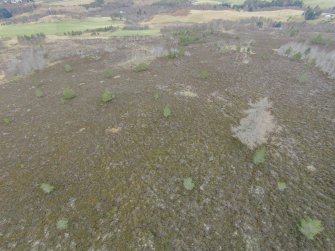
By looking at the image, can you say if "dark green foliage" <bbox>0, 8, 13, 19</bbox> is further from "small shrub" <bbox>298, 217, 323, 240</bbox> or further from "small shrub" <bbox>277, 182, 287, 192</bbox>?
"small shrub" <bbox>298, 217, 323, 240</bbox>

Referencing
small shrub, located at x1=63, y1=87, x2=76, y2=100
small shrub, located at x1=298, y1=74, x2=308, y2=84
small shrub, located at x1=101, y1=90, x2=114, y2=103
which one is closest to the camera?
small shrub, located at x1=101, y1=90, x2=114, y2=103

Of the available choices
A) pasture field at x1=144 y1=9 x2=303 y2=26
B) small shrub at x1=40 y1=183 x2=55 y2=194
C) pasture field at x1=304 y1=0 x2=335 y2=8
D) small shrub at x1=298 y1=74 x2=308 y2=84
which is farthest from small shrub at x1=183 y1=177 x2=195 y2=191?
pasture field at x1=304 y1=0 x2=335 y2=8

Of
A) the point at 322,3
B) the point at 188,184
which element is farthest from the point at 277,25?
the point at 188,184

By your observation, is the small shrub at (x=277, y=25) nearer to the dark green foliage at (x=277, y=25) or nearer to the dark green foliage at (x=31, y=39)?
the dark green foliage at (x=277, y=25)

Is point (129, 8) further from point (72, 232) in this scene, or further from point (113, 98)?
point (72, 232)

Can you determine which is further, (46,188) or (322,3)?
(322,3)

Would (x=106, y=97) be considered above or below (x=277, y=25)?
above

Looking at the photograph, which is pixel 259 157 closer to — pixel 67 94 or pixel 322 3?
pixel 67 94

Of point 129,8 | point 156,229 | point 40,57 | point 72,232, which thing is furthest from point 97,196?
point 129,8
